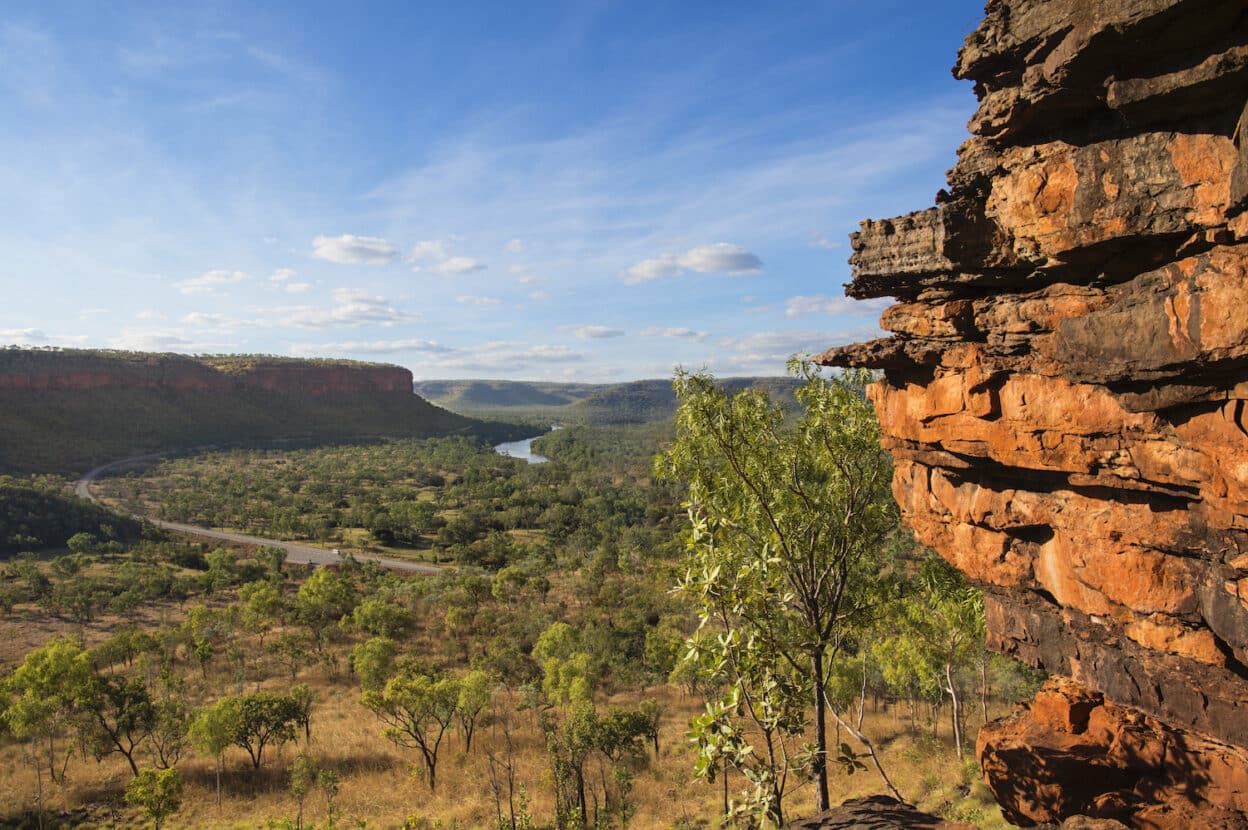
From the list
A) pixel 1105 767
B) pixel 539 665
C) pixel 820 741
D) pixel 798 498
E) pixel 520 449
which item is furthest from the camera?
pixel 520 449

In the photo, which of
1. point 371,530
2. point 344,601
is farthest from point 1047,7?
point 371,530

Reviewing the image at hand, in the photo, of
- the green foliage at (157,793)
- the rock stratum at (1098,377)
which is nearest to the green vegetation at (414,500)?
the green foliage at (157,793)

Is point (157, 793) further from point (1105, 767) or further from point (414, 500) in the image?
point (414, 500)

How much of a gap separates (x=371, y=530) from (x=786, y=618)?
5547 cm

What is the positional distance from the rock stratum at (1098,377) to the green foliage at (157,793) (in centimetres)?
1944

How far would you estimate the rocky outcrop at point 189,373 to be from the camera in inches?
3903

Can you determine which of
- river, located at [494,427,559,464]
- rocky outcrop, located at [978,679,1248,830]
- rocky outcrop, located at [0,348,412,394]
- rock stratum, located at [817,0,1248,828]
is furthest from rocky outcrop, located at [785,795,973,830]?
rocky outcrop, located at [0,348,412,394]

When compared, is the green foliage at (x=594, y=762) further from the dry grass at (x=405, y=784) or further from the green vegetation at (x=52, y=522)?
the green vegetation at (x=52, y=522)

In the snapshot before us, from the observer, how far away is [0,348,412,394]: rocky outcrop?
3903 inches

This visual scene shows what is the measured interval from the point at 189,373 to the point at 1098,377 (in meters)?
143

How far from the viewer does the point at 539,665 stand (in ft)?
96.0

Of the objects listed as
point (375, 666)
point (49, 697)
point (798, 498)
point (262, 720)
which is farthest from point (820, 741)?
point (49, 697)

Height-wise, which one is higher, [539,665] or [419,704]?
[419,704]

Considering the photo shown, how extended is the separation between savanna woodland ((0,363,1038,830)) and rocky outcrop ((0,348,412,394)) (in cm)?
5975
